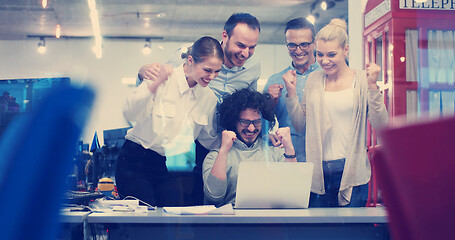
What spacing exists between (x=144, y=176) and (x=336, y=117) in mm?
1422

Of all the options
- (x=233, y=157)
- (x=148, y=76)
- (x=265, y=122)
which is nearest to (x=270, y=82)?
(x=265, y=122)

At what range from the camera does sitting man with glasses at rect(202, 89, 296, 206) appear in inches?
126

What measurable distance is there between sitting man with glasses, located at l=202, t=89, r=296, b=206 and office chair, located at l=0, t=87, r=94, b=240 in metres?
2.50

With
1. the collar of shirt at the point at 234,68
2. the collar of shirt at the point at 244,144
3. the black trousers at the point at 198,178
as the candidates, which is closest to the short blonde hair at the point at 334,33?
the collar of shirt at the point at 234,68

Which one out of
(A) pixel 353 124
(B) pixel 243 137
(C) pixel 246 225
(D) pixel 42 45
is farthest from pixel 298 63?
(D) pixel 42 45

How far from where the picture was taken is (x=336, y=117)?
11.7 feet

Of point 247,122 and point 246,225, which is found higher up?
point 247,122

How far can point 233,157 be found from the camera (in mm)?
3254

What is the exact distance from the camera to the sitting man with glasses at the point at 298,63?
11.6 ft

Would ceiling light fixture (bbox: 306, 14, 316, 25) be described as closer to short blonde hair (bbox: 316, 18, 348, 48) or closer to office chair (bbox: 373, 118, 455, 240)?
short blonde hair (bbox: 316, 18, 348, 48)

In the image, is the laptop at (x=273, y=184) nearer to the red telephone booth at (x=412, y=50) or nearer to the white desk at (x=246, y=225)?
the white desk at (x=246, y=225)

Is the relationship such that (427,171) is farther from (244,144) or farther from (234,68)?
(234,68)

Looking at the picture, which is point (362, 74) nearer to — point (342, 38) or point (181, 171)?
point (342, 38)

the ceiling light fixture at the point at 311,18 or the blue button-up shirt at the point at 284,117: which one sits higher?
the ceiling light fixture at the point at 311,18
